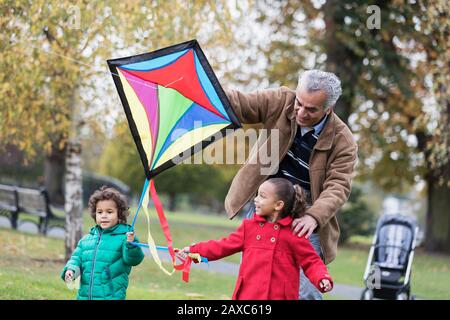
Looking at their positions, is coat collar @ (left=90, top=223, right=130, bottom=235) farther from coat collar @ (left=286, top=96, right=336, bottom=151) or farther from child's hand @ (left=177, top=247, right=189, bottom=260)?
coat collar @ (left=286, top=96, right=336, bottom=151)

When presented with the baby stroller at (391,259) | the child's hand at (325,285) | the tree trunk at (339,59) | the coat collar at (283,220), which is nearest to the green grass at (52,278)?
the baby stroller at (391,259)

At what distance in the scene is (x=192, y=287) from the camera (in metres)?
10.0

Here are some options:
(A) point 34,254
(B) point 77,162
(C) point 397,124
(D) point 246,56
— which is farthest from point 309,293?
(C) point 397,124

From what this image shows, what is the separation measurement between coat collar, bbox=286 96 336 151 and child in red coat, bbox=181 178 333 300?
0.43 meters

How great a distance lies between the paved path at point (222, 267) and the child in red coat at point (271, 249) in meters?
5.34

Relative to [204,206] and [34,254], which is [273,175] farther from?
[204,206]

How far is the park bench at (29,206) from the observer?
14.4 metres

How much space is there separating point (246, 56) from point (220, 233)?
6.19 metres

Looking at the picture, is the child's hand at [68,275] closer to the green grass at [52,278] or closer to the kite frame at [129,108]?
the kite frame at [129,108]

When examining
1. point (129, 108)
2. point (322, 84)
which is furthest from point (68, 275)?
point (322, 84)

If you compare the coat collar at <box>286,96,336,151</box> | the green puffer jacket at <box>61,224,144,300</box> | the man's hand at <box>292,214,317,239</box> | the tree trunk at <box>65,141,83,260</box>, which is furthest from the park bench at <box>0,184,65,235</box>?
the man's hand at <box>292,214,317,239</box>

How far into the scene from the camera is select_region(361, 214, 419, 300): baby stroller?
9.00 meters

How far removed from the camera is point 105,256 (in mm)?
5125

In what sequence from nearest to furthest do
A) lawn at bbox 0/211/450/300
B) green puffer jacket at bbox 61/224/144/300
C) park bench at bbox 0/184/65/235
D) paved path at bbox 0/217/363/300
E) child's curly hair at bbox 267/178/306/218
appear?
child's curly hair at bbox 267/178/306/218, green puffer jacket at bbox 61/224/144/300, lawn at bbox 0/211/450/300, paved path at bbox 0/217/363/300, park bench at bbox 0/184/65/235
